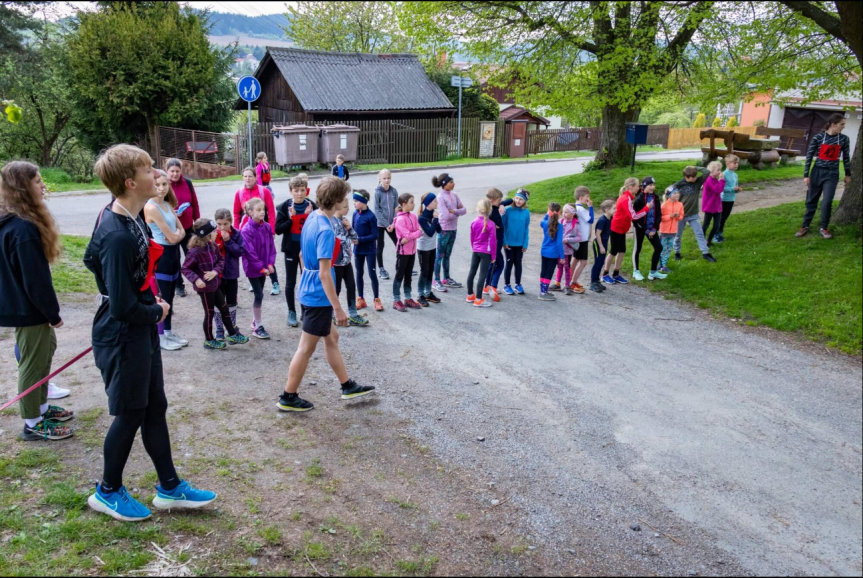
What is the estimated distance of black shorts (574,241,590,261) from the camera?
872cm

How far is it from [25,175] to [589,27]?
11990mm

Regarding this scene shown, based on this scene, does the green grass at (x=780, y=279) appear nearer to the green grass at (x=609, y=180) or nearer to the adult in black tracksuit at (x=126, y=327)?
the adult in black tracksuit at (x=126, y=327)

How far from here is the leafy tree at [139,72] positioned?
75.3ft

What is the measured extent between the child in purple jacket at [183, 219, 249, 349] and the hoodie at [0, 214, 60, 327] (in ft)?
5.71

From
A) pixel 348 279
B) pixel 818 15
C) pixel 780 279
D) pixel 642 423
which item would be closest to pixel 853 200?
pixel 780 279

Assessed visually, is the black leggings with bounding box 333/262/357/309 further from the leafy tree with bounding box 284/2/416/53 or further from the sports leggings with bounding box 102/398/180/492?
the leafy tree with bounding box 284/2/416/53

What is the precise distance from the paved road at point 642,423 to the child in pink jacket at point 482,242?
38cm

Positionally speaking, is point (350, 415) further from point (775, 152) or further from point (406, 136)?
point (406, 136)

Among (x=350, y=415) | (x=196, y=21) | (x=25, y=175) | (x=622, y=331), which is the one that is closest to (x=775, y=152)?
(x=622, y=331)

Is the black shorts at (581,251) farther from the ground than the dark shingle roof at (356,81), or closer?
closer

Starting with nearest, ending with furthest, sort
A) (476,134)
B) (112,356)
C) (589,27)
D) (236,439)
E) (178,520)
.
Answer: (112,356) < (178,520) < (236,439) < (589,27) < (476,134)

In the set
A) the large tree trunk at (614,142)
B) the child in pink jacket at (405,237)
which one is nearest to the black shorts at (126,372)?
the child in pink jacket at (405,237)

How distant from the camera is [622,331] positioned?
23.5 ft

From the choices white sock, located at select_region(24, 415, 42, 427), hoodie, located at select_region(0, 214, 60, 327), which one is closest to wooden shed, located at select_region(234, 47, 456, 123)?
hoodie, located at select_region(0, 214, 60, 327)
